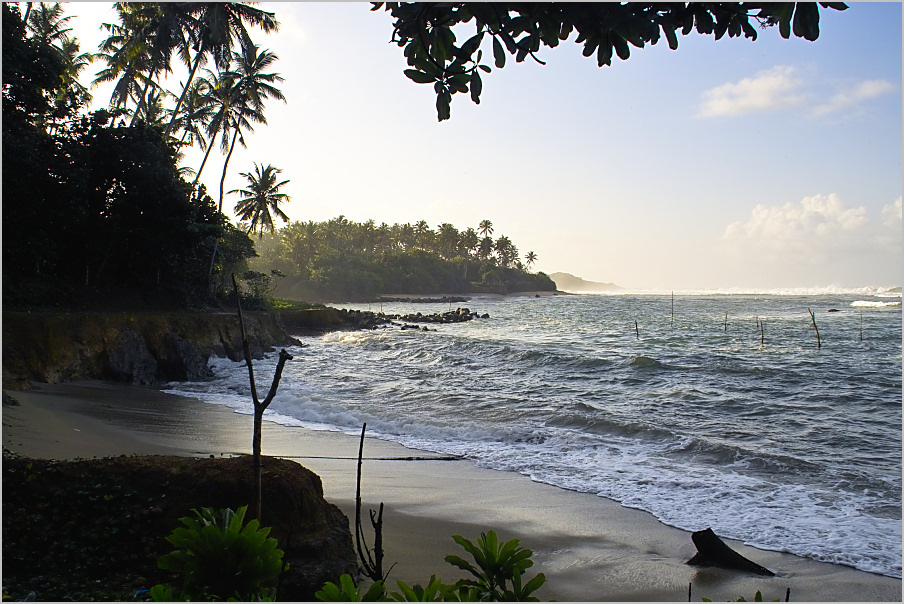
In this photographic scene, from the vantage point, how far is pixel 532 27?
2715mm

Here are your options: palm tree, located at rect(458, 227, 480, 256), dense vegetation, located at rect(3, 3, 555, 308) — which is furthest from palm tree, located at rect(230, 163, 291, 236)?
palm tree, located at rect(458, 227, 480, 256)

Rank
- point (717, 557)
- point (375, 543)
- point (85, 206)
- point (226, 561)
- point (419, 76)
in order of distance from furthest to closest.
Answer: point (85, 206) < point (717, 557) < point (375, 543) < point (419, 76) < point (226, 561)

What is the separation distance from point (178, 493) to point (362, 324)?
31.3 metres

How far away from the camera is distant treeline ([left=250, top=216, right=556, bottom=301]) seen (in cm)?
8062

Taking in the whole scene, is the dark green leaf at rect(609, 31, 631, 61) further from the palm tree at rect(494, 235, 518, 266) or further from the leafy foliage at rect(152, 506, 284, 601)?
the palm tree at rect(494, 235, 518, 266)

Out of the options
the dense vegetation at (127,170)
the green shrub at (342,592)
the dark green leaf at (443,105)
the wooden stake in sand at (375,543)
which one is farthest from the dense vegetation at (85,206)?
the green shrub at (342,592)

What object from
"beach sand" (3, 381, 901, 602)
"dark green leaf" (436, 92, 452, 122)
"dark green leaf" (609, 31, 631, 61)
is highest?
"dark green leaf" (609, 31, 631, 61)

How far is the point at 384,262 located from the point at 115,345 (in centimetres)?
7754

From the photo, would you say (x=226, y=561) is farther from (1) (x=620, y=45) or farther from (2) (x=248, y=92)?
(2) (x=248, y=92)

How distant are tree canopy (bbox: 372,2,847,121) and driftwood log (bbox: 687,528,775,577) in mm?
4274

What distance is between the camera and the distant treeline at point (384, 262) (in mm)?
80625

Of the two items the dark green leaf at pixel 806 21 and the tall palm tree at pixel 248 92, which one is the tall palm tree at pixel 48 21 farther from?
the dark green leaf at pixel 806 21

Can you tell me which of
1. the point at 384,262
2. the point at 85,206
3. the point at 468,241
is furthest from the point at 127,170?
the point at 468,241

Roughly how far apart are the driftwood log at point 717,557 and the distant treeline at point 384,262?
61110 mm
